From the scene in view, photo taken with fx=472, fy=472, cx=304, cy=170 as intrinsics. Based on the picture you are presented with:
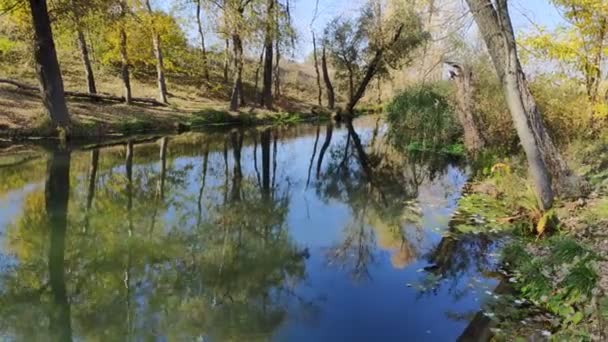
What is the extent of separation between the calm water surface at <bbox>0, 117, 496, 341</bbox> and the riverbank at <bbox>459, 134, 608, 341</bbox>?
1.27 ft

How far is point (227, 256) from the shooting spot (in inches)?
248

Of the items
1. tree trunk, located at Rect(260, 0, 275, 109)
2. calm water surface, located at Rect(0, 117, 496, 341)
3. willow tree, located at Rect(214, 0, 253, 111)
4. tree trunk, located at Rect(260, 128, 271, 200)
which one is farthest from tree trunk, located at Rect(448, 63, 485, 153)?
tree trunk, located at Rect(260, 0, 275, 109)

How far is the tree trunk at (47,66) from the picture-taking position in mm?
14141

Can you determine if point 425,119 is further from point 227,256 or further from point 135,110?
point 135,110

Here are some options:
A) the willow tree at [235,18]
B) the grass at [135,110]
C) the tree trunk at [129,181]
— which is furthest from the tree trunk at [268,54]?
the tree trunk at [129,181]

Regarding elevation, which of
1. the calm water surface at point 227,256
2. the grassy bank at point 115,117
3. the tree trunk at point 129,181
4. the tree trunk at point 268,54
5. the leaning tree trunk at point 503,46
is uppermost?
the tree trunk at point 268,54

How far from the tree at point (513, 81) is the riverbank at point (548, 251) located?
0.42m

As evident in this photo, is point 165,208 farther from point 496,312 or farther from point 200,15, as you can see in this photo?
point 200,15

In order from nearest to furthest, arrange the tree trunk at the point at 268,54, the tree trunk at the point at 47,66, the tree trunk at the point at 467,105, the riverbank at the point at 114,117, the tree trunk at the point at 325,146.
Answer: the tree trunk at the point at 467,105 → the tree trunk at the point at 47,66 → the tree trunk at the point at 325,146 → the riverbank at the point at 114,117 → the tree trunk at the point at 268,54

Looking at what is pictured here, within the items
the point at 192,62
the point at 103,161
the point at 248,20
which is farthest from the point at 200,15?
the point at 103,161

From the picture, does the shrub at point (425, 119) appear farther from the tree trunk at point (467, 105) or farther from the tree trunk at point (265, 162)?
the tree trunk at point (265, 162)

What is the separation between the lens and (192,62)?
35.9 meters

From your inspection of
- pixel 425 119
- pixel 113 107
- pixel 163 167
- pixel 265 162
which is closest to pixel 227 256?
pixel 163 167

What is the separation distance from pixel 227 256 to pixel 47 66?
11.7 m
